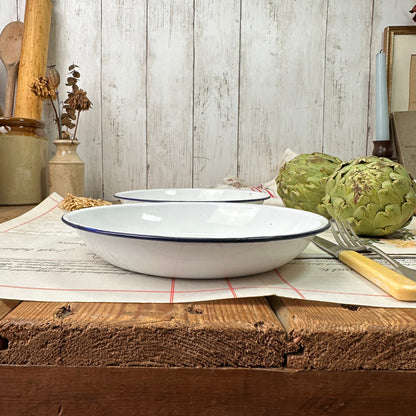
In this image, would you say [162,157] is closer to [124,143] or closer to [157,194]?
[124,143]

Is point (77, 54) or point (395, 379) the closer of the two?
point (395, 379)

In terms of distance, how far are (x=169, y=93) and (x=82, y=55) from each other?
0.92ft

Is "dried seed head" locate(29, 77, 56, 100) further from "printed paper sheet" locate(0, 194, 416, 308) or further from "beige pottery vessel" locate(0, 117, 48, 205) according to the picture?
"printed paper sheet" locate(0, 194, 416, 308)

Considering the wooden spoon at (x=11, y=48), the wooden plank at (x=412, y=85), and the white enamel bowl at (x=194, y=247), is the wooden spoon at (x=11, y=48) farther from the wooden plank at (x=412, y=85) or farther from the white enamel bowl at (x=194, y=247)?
the wooden plank at (x=412, y=85)

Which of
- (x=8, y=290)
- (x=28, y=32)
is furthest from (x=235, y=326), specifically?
(x=28, y=32)

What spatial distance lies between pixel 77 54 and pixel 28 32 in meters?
0.15

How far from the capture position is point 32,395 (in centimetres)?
26

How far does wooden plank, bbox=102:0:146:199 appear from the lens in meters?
1.24

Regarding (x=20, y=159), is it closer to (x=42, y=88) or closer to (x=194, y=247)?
(x=42, y=88)

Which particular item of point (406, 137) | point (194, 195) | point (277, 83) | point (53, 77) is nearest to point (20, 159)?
point (53, 77)

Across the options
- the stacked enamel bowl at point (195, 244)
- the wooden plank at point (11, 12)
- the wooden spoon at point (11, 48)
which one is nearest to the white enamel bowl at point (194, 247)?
the stacked enamel bowl at point (195, 244)

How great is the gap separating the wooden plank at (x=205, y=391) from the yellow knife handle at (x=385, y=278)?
0.06 m

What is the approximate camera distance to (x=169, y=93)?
1266 mm

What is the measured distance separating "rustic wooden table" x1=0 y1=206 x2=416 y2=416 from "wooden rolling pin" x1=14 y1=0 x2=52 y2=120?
3.30 feet
